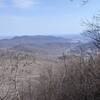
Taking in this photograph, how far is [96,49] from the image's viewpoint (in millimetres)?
8773

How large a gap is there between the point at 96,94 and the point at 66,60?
5.42 ft

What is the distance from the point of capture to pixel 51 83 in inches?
311

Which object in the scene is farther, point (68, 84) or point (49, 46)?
point (49, 46)

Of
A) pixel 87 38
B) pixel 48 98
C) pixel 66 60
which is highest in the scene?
pixel 87 38

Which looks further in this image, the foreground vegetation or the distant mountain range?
the distant mountain range

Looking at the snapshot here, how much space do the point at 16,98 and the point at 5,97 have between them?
0.26m

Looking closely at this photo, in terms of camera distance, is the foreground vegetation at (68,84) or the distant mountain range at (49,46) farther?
the distant mountain range at (49,46)

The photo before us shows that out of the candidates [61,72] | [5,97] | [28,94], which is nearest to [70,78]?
[61,72]

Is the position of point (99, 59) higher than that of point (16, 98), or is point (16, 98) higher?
point (99, 59)

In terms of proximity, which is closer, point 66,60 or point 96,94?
point 96,94

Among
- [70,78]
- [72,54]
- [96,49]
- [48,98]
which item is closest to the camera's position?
[48,98]

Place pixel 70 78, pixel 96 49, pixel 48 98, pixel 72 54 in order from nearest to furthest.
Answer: pixel 48 98
pixel 70 78
pixel 96 49
pixel 72 54

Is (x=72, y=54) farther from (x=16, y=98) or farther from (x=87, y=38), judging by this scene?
(x=16, y=98)

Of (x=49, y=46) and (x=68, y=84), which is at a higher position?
(x=68, y=84)
